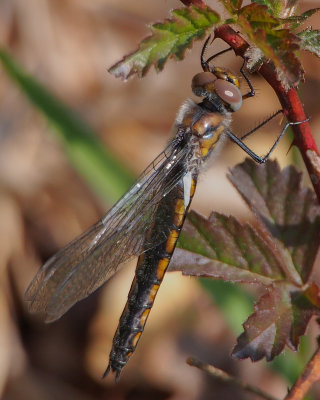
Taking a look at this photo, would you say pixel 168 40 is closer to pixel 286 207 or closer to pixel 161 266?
pixel 286 207

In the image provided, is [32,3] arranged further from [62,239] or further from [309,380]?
[309,380]

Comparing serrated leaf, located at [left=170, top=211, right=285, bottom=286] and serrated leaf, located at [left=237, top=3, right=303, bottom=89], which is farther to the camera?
serrated leaf, located at [left=170, top=211, right=285, bottom=286]

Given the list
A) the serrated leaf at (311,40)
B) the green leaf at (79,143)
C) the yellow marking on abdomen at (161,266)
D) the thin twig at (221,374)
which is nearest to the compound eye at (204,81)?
the yellow marking on abdomen at (161,266)

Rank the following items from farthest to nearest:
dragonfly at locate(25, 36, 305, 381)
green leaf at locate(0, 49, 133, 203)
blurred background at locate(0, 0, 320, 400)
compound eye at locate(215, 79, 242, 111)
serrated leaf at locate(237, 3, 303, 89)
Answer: blurred background at locate(0, 0, 320, 400)
green leaf at locate(0, 49, 133, 203)
dragonfly at locate(25, 36, 305, 381)
compound eye at locate(215, 79, 242, 111)
serrated leaf at locate(237, 3, 303, 89)

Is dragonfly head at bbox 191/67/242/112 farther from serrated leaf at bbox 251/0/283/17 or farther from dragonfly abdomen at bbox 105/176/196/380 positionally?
serrated leaf at bbox 251/0/283/17

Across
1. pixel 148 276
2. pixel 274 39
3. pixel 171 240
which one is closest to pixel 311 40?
pixel 274 39

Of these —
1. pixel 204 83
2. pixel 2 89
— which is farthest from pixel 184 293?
pixel 204 83

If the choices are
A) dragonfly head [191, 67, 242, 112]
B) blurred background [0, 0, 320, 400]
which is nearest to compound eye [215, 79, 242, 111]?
dragonfly head [191, 67, 242, 112]
